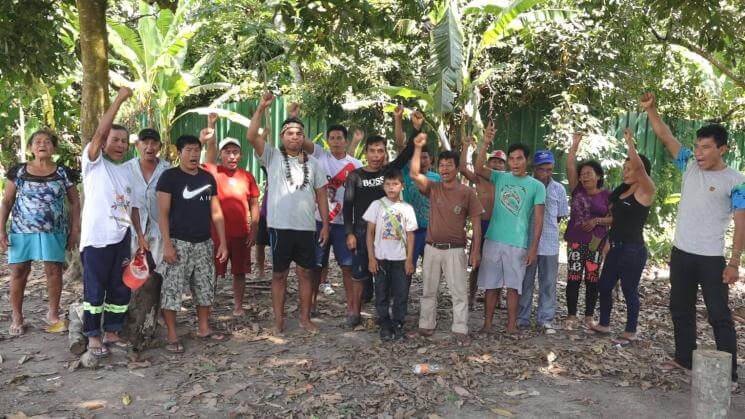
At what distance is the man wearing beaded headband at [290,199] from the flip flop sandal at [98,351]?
4.81ft

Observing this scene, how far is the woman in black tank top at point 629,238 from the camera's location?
526 centimetres

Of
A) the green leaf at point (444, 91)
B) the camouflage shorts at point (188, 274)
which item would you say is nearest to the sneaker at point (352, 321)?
the camouflage shorts at point (188, 274)

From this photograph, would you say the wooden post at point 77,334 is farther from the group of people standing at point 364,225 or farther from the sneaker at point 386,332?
the sneaker at point 386,332

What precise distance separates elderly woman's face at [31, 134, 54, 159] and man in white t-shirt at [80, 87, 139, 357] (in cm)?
74

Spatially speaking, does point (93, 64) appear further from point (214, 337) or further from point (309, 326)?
point (309, 326)

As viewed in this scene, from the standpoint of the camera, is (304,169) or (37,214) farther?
(304,169)

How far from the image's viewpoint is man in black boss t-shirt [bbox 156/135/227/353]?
16.3 feet

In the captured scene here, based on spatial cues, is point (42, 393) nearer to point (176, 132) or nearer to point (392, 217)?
point (392, 217)

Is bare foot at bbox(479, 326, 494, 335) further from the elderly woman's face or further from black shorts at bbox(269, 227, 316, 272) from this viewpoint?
the elderly woman's face

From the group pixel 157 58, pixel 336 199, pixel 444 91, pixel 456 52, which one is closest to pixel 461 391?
pixel 336 199

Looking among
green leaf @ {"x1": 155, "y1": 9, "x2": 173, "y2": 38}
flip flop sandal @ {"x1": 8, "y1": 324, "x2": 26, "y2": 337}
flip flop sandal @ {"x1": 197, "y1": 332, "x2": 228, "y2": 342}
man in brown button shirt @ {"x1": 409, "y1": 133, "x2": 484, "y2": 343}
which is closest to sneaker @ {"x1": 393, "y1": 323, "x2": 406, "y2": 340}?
man in brown button shirt @ {"x1": 409, "y1": 133, "x2": 484, "y2": 343}

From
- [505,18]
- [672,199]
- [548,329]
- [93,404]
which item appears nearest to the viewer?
[93,404]

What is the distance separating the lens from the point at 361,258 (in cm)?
564

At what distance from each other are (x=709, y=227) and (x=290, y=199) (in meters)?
3.34
